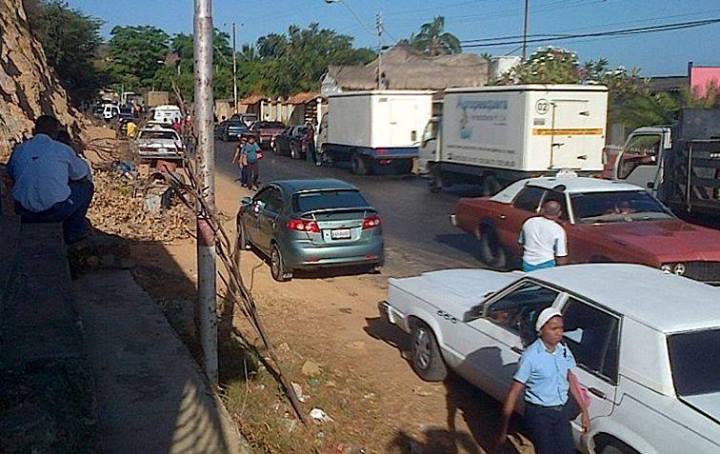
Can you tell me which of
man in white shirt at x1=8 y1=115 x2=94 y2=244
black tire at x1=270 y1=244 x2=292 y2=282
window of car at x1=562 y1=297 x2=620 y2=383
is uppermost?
man in white shirt at x1=8 y1=115 x2=94 y2=244

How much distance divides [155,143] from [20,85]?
4594mm

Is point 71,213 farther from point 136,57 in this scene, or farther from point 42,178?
point 136,57

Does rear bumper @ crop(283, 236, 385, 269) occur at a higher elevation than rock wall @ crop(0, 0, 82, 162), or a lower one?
lower

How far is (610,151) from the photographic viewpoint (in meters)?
21.1

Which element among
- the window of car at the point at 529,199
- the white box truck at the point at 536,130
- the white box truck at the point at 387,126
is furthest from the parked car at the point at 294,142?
the window of car at the point at 529,199

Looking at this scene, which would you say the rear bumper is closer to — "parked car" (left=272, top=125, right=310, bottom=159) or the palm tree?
"parked car" (left=272, top=125, right=310, bottom=159)

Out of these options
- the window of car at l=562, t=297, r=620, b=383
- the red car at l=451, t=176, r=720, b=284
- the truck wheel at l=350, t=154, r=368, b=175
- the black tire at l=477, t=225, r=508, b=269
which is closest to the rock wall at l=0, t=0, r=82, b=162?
the black tire at l=477, t=225, r=508, b=269

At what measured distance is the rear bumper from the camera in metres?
12.0

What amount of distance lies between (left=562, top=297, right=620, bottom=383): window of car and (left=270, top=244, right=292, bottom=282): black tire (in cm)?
673

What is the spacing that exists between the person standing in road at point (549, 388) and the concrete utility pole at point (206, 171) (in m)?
2.39

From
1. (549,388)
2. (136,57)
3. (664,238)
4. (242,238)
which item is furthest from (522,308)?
(136,57)

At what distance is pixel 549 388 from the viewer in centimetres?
517

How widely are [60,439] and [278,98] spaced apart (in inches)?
2729

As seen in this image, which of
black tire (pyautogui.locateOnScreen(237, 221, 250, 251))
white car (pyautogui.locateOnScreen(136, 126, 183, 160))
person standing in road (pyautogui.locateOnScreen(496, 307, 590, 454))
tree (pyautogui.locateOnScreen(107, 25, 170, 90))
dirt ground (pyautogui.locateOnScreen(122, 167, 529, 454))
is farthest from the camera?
tree (pyautogui.locateOnScreen(107, 25, 170, 90))
